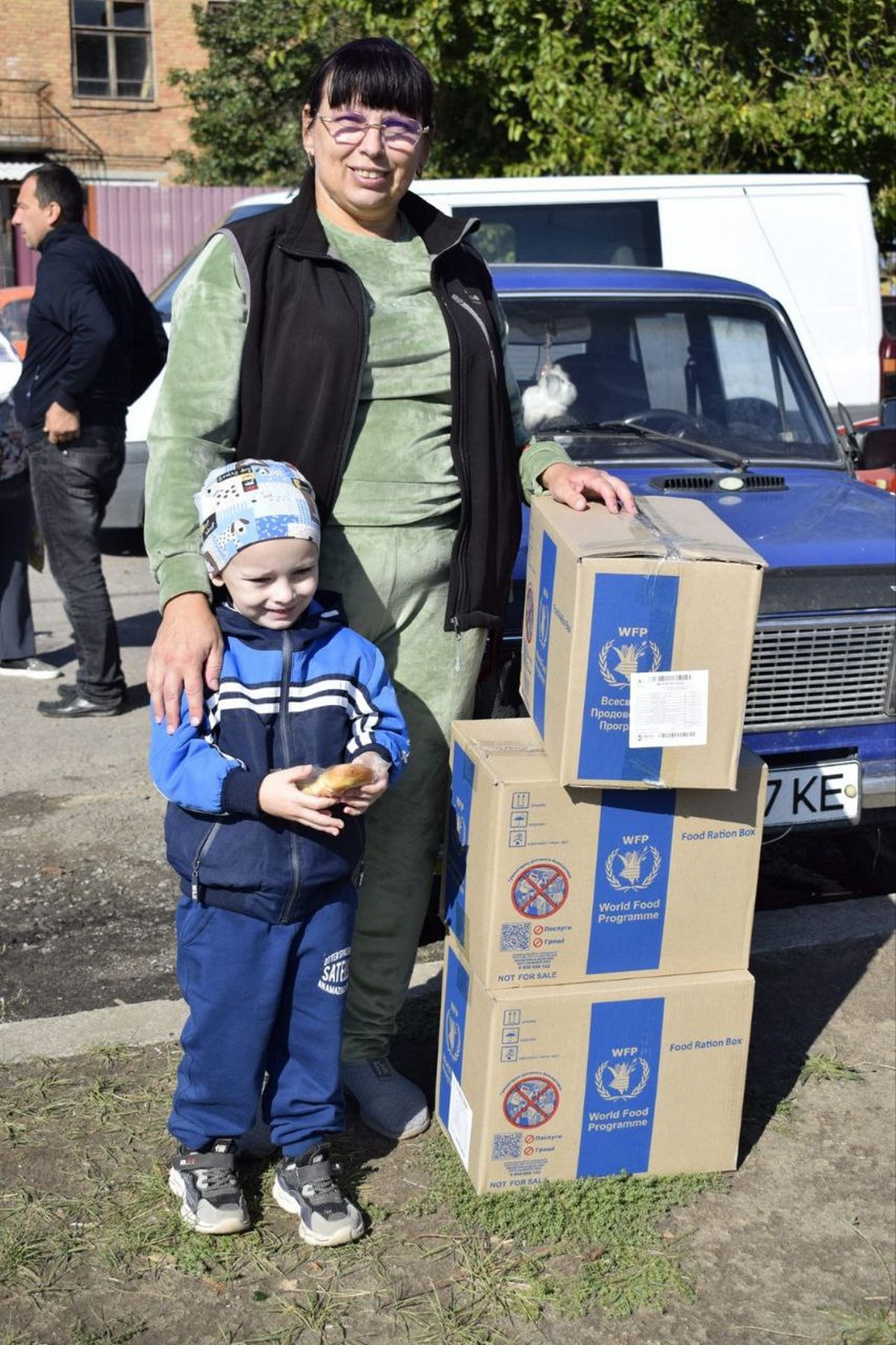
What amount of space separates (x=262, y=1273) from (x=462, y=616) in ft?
4.29

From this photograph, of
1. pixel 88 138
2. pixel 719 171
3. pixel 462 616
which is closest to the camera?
pixel 462 616

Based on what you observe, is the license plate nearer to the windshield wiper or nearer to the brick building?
the windshield wiper

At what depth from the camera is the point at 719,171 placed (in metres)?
12.8

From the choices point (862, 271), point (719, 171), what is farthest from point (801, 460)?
point (719, 171)

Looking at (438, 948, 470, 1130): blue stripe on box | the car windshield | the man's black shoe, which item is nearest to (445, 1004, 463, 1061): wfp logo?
(438, 948, 470, 1130): blue stripe on box

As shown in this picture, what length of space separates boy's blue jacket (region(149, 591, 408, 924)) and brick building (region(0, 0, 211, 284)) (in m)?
27.6

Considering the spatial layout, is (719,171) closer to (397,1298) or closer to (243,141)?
(397,1298)

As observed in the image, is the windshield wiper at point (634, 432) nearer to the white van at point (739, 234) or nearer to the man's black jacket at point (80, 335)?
the man's black jacket at point (80, 335)

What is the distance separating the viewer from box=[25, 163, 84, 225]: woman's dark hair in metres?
6.36

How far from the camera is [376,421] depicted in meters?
2.83

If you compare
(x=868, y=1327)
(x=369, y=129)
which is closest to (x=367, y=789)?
(x=369, y=129)

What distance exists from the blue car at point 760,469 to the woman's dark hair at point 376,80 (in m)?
1.24

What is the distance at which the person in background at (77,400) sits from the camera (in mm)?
6223

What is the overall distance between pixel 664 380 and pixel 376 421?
2.37 meters
